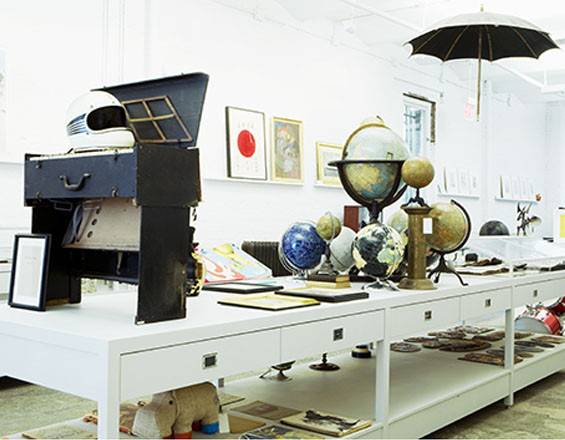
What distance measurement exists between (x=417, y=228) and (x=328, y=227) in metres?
0.48

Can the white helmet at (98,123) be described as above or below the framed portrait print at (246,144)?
below

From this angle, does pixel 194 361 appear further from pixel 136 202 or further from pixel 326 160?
pixel 326 160

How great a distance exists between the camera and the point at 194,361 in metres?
1.97

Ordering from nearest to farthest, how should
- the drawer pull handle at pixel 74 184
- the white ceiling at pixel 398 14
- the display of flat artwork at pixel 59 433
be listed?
the drawer pull handle at pixel 74 184 → the display of flat artwork at pixel 59 433 → the white ceiling at pixel 398 14

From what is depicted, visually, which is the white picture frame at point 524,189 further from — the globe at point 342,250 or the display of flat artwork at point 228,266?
the globe at point 342,250

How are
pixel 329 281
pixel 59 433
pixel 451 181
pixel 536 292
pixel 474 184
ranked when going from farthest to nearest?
1. pixel 474 184
2. pixel 451 181
3. pixel 536 292
4. pixel 329 281
5. pixel 59 433

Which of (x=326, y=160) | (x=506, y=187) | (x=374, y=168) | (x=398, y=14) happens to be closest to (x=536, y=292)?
(x=374, y=168)

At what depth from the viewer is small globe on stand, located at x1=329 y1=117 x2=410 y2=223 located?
3406 millimetres

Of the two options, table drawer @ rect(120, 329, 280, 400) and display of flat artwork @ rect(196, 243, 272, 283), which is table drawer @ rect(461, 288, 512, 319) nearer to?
display of flat artwork @ rect(196, 243, 272, 283)

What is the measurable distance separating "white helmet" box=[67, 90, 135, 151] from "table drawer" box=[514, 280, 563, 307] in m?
2.89

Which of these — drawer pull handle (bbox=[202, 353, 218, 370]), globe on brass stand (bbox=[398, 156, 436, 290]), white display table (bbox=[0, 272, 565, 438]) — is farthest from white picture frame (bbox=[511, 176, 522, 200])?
drawer pull handle (bbox=[202, 353, 218, 370])

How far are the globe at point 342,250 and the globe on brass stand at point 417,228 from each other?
30 cm

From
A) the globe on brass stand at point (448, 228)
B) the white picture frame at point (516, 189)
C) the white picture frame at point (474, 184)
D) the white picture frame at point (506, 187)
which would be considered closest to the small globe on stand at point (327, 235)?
the globe on brass stand at point (448, 228)

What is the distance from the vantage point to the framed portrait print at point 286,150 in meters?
7.67
